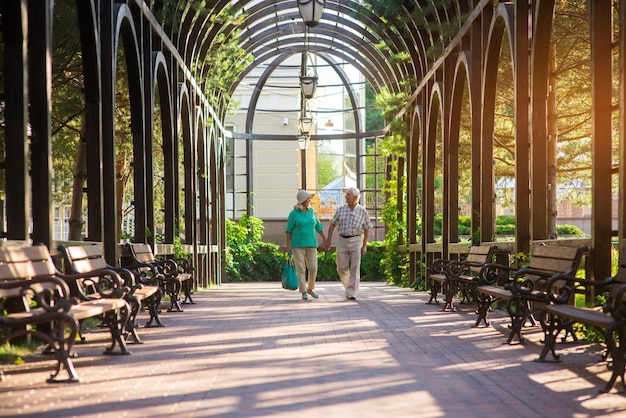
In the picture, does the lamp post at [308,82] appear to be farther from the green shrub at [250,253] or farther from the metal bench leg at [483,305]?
the metal bench leg at [483,305]

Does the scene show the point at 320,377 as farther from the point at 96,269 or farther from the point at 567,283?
the point at 96,269

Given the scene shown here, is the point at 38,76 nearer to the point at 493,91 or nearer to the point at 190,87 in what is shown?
the point at 493,91

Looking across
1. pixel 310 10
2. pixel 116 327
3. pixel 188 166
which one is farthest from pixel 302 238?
pixel 116 327

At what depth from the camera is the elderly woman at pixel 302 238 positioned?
577 inches

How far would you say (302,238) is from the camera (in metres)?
14.6

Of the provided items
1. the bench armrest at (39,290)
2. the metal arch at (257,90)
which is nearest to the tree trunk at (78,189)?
the bench armrest at (39,290)

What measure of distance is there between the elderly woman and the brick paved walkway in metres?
5.15

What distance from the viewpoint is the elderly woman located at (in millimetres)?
14648

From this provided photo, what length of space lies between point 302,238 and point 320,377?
29.0 feet

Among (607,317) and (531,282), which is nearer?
(607,317)

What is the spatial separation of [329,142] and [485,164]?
20.8 metres

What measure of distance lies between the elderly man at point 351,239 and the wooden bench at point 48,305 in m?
6.52

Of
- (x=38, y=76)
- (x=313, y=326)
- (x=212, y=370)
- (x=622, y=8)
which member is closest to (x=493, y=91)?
(x=313, y=326)

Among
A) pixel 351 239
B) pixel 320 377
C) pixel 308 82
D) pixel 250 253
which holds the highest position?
pixel 308 82
